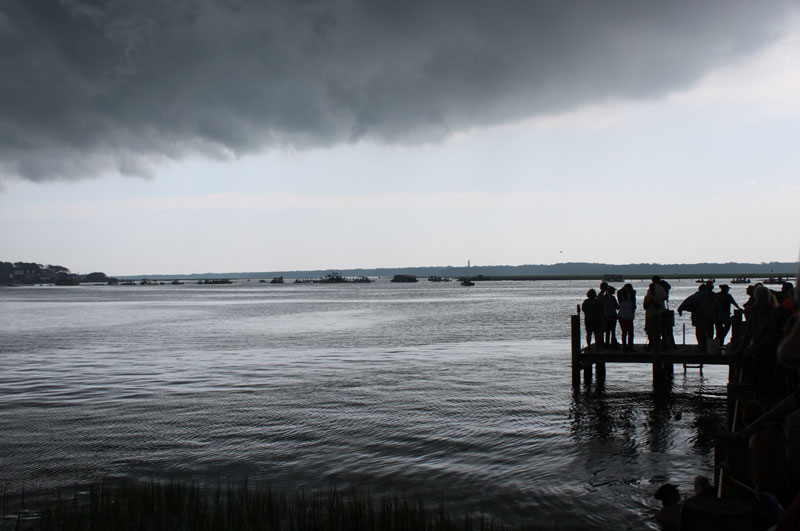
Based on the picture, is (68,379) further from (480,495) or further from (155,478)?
(480,495)

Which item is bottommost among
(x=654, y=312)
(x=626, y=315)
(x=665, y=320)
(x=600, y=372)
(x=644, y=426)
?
(x=644, y=426)

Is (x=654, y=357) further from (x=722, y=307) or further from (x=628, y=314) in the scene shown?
(x=722, y=307)

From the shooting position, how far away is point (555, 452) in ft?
45.5

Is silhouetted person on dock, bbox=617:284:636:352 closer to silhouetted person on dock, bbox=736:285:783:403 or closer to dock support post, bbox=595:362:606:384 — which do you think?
dock support post, bbox=595:362:606:384

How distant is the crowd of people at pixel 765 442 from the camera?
217 inches

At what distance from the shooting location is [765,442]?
7129mm

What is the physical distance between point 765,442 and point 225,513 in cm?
752

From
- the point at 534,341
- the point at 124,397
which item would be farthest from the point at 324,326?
the point at 124,397

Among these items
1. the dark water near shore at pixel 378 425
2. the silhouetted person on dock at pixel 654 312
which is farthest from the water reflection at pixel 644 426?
the silhouetted person on dock at pixel 654 312

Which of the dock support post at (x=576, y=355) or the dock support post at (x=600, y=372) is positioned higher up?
the dock support post at (x=576, y=355)

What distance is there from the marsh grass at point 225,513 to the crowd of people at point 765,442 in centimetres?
357

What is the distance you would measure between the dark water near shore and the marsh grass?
4.05 feet

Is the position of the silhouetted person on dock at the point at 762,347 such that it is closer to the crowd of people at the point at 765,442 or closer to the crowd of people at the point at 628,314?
the crowd of people at the point at 765,442

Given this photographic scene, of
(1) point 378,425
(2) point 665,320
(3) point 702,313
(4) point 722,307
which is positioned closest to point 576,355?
(2) point 665,320
